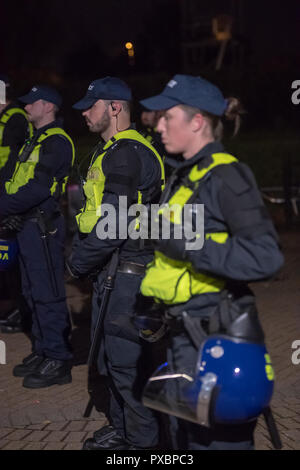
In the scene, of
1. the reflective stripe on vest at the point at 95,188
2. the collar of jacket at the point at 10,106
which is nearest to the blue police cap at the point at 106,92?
the reflective stripe on vest at the point at 95,188

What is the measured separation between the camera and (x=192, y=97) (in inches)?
122

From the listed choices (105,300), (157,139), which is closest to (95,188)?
(105,300)

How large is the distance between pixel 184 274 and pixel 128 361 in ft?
3.78

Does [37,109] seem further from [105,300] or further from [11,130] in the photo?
[105,300]

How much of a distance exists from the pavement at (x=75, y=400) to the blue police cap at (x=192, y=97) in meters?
2.26

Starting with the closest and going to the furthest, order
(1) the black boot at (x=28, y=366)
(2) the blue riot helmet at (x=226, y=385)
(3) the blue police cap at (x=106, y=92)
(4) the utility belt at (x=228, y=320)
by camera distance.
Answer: (2) the blue riot helmet at (x=226, y=385) < (4) the utility belt at (x=228, y=320) < (3) the blue police cap at (x=106, y=92) < (1) the black boot at (x=28, y=366)

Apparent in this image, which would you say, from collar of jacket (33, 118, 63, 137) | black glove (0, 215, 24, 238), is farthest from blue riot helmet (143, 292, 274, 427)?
collar of jacket (33, 118, 63, 137)

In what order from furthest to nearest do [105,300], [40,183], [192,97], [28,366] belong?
[28,366]
[40,183]
[105,300]
[192,97]

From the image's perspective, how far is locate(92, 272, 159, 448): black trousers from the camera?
3.99 metres

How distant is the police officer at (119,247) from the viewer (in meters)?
4.00

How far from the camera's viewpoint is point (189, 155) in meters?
3.19

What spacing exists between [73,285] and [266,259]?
20.8 feet

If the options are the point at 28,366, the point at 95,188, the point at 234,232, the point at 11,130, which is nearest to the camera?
the point at 234,232

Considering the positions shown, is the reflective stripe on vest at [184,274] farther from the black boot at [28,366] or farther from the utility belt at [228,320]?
the black boot at [28,366]
